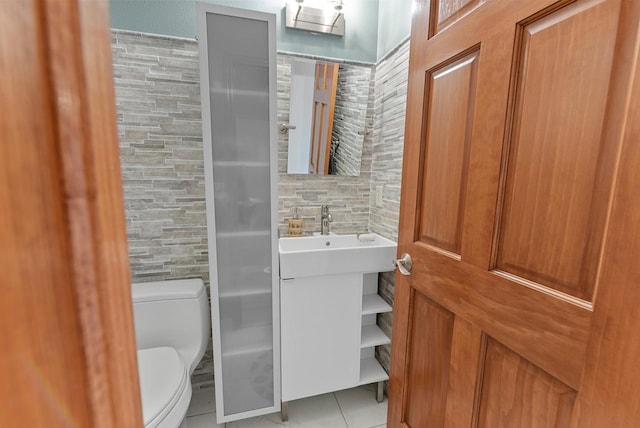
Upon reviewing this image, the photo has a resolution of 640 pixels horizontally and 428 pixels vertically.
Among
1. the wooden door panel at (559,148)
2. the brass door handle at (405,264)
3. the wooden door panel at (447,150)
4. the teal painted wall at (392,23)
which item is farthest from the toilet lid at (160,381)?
the teal painted wall at (392,23)

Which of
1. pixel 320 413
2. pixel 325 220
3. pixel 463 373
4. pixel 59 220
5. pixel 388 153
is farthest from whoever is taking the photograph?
pixel 325 220

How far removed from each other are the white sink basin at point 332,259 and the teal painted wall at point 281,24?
1.16 meters

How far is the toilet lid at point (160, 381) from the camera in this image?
97cm

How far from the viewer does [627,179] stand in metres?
0.44

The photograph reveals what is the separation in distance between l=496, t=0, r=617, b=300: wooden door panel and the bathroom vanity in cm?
84

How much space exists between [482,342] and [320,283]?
82 cm

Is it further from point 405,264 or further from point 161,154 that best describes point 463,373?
point 161,154

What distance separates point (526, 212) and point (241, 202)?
1100 mm

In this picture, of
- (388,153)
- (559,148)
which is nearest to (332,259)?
(388,153)

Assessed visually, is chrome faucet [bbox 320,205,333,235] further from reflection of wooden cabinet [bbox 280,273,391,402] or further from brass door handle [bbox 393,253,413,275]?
brass door handle [bbox 393,253,413,275]

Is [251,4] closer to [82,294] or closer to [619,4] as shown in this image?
[619,4]

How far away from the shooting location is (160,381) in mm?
1108

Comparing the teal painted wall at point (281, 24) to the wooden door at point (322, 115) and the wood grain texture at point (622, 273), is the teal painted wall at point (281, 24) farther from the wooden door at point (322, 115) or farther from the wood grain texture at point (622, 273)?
Result: the wood grain texture at point (622, 273)

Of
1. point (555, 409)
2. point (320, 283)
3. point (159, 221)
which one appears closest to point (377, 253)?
point (320, 283)
